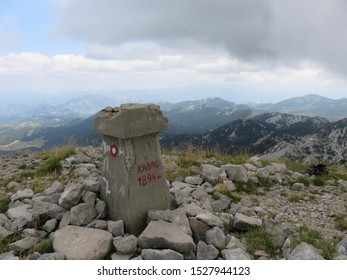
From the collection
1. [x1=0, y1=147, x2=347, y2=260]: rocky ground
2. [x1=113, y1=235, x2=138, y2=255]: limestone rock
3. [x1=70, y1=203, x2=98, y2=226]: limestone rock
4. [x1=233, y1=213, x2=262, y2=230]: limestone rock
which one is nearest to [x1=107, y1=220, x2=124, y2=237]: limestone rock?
[x1=0, y1=147, x2=347, y2=260]: rocky ground

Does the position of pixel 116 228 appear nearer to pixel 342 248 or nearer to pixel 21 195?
pixel 21 195

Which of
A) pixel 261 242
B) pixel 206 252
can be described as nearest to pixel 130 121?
pixel 206 252

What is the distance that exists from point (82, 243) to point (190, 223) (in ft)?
7.04

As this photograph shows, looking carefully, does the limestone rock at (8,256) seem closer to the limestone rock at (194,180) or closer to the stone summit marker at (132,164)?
the stone summit marker at (132,164)

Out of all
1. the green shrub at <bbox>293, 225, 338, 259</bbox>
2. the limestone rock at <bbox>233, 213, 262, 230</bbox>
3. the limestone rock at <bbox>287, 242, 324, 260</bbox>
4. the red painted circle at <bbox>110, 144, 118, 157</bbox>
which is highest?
the red painted circle at <bbox>110, 144, 118, 157</bbox>

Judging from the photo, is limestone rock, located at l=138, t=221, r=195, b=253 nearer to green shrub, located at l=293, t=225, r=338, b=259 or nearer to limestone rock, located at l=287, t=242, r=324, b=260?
limestone rock, located at l=287, t=242, r=324, b=260

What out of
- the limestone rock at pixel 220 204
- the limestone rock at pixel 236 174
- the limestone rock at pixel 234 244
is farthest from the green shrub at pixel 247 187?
the limestone rock at pixel 234 244

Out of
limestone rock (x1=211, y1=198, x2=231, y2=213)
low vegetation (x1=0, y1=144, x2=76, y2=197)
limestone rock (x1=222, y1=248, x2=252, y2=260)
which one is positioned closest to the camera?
limestone rock (x1=222, y1=248, x2=252, y2=260)

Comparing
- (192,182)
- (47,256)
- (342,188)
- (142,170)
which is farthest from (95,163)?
(342,188)

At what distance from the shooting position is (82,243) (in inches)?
228

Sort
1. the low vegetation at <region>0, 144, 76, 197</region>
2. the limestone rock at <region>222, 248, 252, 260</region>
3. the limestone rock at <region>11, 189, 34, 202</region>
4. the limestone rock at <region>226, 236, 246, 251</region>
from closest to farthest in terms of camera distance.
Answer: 1. the limestone rock at <region>222, 248, 252, 260</region>
2. the limestone rock at <region>226, 236, 246, 251</region>
3. the limestone rock at <region>11, 189, 34, 202</region>
4. the low vegetation at <region>0, 144, 76, 197</region>

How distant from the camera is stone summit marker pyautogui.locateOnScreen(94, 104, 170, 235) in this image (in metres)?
6.46

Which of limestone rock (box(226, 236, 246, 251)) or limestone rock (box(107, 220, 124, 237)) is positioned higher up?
limestone rock (box(107, 220, 124, 237))
